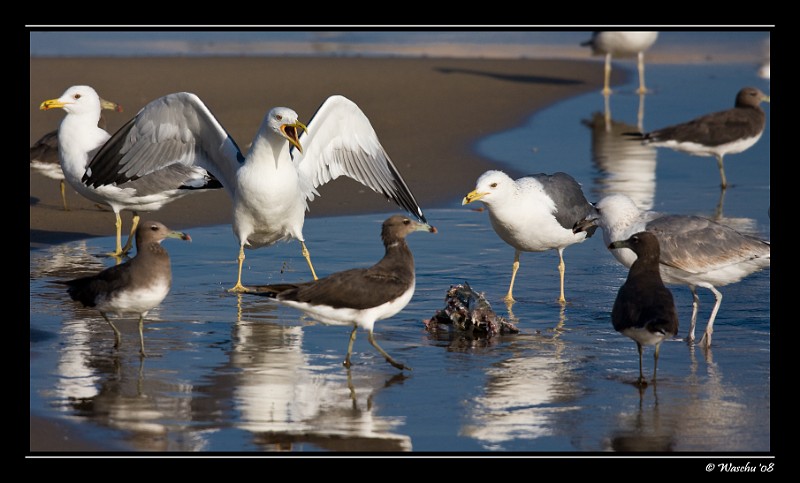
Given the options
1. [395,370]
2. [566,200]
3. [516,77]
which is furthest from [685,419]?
[516,77]

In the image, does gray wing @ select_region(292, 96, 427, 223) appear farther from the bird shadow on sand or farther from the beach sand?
the bird shadow on sand

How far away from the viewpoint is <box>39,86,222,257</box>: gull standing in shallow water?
1093cm

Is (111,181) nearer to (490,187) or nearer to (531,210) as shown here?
(490,187)

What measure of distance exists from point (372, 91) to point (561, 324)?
42.0 feet

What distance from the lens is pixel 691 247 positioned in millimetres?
8297

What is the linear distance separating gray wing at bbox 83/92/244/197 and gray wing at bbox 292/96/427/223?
666mm

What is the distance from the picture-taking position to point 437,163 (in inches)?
596

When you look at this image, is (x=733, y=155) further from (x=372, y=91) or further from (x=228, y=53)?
(x=228, y=53)

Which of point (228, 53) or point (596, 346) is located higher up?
point (228, 53)

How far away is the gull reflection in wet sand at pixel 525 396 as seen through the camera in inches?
236

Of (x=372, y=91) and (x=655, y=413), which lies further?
(x=372, y=91)

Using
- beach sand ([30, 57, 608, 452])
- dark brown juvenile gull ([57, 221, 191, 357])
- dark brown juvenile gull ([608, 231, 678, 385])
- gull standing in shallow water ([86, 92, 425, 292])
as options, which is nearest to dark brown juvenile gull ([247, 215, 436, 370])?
dark brown juvenile gull ([57, 221, 191, 357])

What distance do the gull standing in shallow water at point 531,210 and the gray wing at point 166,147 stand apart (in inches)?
86.1
